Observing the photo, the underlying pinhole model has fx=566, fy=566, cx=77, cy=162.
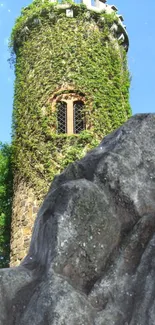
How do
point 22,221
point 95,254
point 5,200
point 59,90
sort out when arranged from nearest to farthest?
point 95,254 < point 22,221 < point 59,90 < point 5,200

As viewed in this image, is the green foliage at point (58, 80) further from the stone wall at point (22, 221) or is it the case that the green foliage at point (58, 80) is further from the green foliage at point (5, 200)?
the green foliage at point (5, 200)

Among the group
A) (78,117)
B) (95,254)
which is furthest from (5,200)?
(95,254)

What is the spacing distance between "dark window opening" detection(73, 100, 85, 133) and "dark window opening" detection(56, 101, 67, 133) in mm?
226

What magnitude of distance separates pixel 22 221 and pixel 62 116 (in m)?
2.65

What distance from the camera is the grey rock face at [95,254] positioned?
1.86 meters

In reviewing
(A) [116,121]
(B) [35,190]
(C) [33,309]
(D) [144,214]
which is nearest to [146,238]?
(D) [144,214]

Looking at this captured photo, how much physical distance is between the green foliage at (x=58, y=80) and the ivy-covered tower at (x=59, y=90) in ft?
0.07

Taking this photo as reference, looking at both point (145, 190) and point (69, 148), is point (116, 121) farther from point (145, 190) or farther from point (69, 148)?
point (145, 190)

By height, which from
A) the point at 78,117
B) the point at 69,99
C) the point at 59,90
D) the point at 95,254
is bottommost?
the point at 95,254

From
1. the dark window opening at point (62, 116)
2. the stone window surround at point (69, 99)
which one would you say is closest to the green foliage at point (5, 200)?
the dark window opening at point (62, 116)

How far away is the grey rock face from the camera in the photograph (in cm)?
186

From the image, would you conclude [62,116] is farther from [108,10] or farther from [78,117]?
[108,10]

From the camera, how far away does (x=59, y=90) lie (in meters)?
12.8

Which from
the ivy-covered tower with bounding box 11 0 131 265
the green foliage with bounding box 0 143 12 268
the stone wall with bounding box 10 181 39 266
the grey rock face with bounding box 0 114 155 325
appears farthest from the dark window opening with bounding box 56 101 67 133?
the grey rock face with bounding box 0 114 155 325
